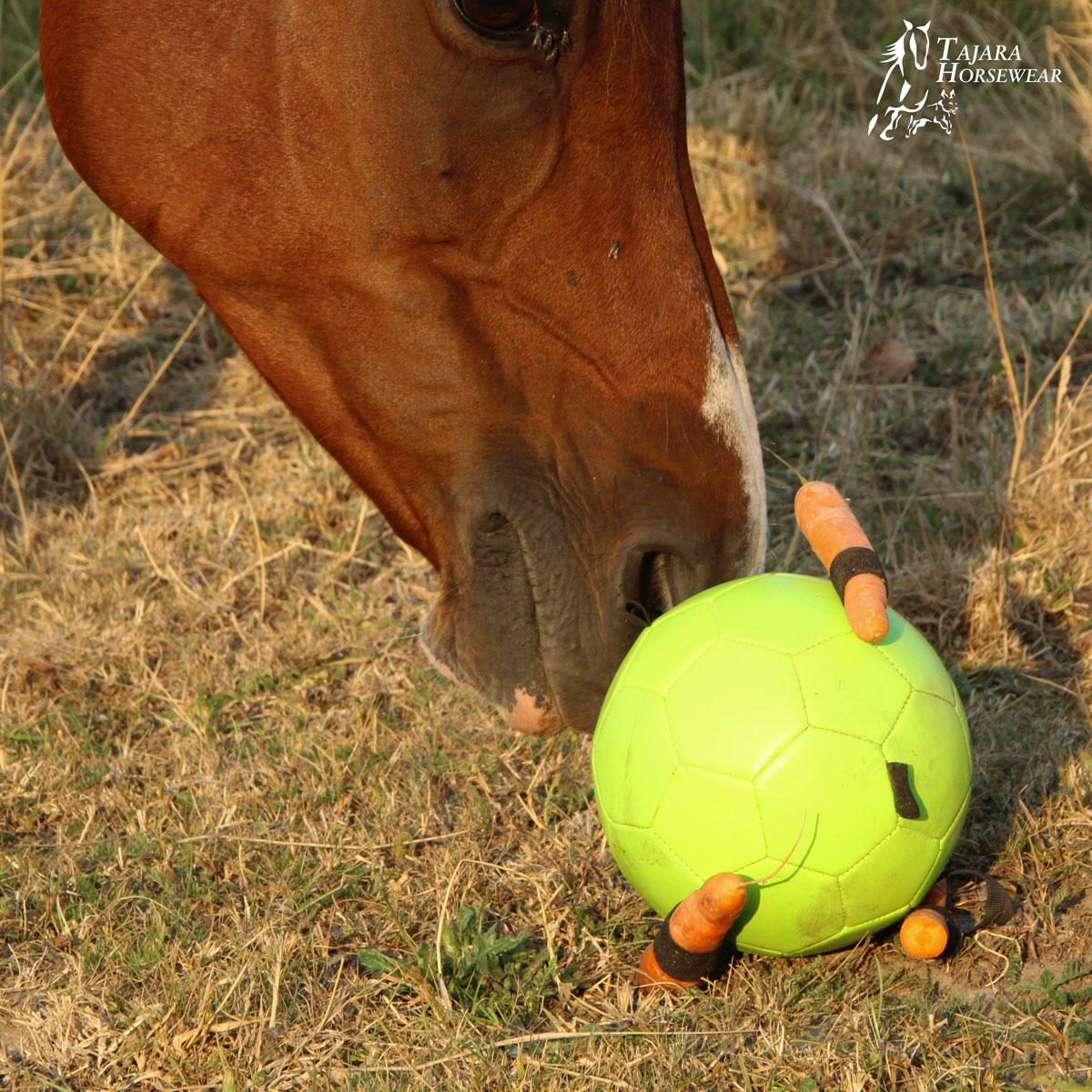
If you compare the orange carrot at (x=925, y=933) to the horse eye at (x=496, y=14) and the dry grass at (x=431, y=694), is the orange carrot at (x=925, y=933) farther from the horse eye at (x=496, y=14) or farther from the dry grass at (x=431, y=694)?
the horse eye at (x=496, y=14)

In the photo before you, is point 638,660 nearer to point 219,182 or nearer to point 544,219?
point 544,219

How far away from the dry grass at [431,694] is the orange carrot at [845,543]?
1.76 ft

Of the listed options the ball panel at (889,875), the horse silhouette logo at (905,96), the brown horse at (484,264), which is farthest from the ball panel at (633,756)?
the horse silhouette logo at (905,96)

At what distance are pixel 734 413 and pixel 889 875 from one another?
0.69m

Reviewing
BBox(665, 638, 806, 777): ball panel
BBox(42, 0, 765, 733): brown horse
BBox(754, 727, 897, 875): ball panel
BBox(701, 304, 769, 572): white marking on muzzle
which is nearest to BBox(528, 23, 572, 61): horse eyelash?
BBox(42, 0, 765, 733): brown horse

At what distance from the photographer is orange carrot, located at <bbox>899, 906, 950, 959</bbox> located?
1.96m

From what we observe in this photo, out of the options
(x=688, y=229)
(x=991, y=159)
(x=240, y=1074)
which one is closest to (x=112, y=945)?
(x=240, y=1074)

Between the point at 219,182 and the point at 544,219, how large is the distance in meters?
0.51

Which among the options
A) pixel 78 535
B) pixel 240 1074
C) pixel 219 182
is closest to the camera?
pixel 240 1074

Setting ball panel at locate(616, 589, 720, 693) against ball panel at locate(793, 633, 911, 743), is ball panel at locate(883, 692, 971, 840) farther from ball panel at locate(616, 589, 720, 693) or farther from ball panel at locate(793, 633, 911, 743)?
ball panel at locate(616, 589, 720, 693)

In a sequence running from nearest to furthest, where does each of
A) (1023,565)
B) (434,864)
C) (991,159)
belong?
(434,864), (1023,565), (991,159)

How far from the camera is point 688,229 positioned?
2.01m

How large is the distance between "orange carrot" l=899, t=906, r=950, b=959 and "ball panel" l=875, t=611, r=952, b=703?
317 mm

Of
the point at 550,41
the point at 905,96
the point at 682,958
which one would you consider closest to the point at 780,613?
the point at 682,958
